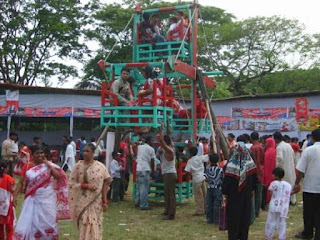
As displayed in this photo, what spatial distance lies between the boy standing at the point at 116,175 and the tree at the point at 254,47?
19.0m

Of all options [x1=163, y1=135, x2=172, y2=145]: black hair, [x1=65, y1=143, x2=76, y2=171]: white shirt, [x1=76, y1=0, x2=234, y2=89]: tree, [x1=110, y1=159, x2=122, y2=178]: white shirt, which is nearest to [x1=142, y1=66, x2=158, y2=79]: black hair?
[x1=163, y1=135, x2=172, y2=145]: black hair

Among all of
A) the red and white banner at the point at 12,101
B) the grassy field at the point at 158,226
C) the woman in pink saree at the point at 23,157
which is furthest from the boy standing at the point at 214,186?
the red and white banner at the point at 12,101

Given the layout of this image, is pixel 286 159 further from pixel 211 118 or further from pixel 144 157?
pixel 144 157

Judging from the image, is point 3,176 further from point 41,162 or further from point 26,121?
point 26,121

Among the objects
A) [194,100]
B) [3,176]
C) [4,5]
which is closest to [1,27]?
[4,5]

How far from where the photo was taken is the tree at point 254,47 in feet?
96.9

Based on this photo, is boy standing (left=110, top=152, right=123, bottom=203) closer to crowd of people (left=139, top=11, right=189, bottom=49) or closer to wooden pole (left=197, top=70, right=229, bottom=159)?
wooden pole (left=197, top=70, right=229, bottom=159)

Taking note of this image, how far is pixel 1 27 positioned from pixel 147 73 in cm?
2111

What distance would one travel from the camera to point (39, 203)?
5.93 metres

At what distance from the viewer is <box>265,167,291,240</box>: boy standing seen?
6957 millimetres

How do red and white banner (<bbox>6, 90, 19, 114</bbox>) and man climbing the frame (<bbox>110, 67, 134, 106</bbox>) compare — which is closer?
man climbing the frame (<bbox>110, 67, 134, 106</bbox>)

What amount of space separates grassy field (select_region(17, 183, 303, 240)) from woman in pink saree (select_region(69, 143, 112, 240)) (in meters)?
1.83

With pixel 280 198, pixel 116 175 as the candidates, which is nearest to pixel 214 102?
pixel 116 175

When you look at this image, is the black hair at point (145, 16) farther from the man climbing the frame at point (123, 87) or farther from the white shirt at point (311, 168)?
the white shirt at point (311, 168)
